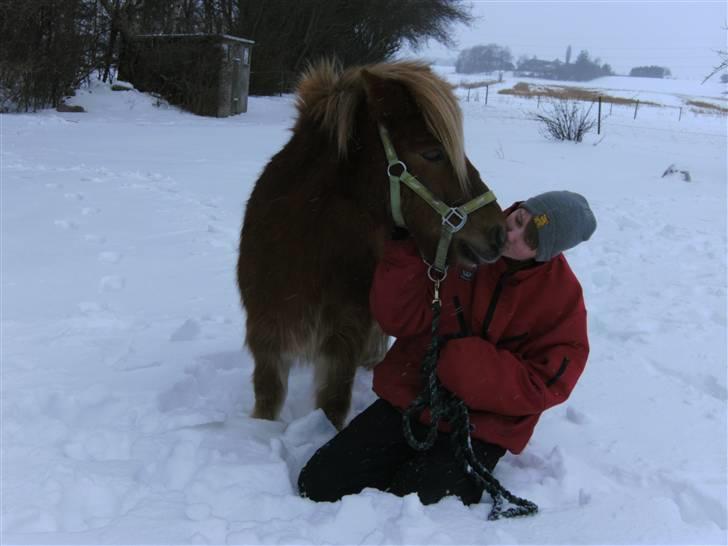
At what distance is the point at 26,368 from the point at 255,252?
127cm

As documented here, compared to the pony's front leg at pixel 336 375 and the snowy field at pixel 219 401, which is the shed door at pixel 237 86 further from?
the pony's front leg at pixel 336 375

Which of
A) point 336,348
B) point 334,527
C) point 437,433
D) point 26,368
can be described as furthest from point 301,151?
point 26,368

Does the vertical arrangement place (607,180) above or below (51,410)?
above

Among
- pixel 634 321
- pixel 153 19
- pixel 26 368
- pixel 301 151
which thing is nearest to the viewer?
pixel 301 151

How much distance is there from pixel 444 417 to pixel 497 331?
0.36m

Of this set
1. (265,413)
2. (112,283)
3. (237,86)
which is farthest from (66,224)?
(237,86)

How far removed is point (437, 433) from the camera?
2141mm

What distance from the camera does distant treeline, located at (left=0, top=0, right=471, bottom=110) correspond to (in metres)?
11.4

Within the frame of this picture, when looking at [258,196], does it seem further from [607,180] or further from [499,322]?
[607,180]

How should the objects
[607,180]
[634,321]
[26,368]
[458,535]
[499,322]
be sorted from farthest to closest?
[607,180], [634,321], [26,368], [499,322], [458,535]

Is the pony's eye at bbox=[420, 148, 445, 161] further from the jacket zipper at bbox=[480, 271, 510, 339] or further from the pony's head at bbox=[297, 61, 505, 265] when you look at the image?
the jacket zipper at bbox=[480, 271, 510, 339]

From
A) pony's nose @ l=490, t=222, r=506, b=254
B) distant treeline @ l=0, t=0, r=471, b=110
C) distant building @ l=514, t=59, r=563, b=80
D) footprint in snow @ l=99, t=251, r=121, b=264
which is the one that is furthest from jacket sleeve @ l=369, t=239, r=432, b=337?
distant building @ l=514, t=59, r=563, b=80

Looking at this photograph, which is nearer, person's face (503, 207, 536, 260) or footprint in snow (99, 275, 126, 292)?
person's face (503, 207, 536, 260)

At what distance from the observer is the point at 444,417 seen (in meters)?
2.08
